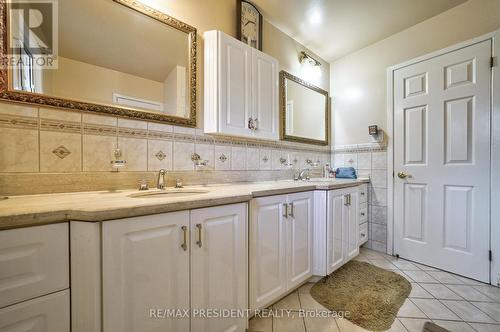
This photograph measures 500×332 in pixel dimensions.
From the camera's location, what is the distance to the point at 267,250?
1314 millimetres

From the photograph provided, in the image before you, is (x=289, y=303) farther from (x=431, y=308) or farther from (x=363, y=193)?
(x=363, y=193)

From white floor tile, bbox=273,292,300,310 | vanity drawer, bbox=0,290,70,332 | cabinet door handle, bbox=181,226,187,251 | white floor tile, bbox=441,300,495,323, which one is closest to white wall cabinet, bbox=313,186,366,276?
white floor tile, bbox=273,292,300,310

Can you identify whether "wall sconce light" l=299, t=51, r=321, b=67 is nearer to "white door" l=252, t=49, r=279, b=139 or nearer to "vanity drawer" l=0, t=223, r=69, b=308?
"white door" l=252, t=49, r=279, b=139

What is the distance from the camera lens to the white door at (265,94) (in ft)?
5.86

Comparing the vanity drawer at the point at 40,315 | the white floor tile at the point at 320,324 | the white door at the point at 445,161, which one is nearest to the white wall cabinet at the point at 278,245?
the white floor tile at the point at 320,324

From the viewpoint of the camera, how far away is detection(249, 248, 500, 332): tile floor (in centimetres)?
127

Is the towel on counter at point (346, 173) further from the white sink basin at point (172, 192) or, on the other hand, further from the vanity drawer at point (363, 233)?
the white sink basin at point (172, 192)

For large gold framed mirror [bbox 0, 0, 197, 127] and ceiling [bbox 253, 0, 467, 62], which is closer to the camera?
large gold framed mirror [bbox 0, 0, 197, 127]

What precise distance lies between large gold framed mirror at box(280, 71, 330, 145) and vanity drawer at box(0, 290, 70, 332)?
1980 mm

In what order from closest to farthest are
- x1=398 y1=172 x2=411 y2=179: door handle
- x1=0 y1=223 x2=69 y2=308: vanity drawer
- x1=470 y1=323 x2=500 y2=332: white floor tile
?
x1=0 y1=223 x2=69 y2=308: vanity drawer → x1=470 y1=323 x2=500 y2=332: white floor tile → x1=398 y1=172 x2=411 y2=179: door handle

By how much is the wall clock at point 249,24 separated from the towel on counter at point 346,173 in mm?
1764

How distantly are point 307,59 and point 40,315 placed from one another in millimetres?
2952

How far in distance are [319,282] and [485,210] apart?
1583 mm

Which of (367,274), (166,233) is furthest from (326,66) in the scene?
(166,233)
